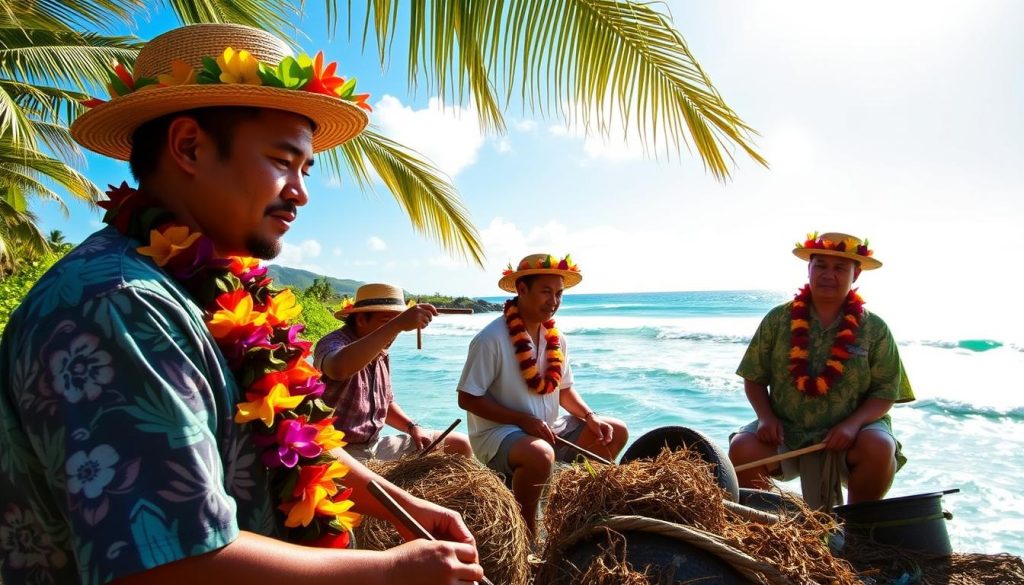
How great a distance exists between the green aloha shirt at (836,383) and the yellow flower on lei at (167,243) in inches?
163

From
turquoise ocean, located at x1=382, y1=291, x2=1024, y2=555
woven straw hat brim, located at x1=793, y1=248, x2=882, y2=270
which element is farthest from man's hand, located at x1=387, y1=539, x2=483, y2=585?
→ turquoise ocean, located at x1=382, y1=291, x2=1024, y2=555

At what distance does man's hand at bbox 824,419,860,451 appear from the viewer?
159 inches

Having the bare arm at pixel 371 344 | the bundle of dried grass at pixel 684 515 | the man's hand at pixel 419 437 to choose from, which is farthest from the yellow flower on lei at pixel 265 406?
the man's hand at pixel 419 437

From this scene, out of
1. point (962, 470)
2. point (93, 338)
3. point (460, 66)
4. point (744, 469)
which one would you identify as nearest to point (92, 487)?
point (93, 338)

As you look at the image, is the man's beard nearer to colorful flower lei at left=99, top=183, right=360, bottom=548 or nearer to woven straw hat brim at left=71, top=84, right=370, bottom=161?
colorful flower lei at left=99, top=183, right=360, bottom=548

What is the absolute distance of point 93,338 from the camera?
3.29ft

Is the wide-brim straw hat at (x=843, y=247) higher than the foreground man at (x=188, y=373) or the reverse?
higher

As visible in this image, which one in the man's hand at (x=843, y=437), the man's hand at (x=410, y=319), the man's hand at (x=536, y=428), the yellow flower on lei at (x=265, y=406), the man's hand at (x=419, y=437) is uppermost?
the man's hand at (x=410, y=319)

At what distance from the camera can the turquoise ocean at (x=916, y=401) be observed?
644 centimetres

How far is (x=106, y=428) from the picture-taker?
96cm

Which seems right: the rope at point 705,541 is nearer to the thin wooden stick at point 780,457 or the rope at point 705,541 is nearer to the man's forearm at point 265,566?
the man's forearm at point 265,566

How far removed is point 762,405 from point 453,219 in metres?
2.77

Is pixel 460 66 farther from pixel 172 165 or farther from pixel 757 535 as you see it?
pixel 757 535

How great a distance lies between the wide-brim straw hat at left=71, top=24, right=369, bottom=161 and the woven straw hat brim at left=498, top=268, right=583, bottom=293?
2.89m
